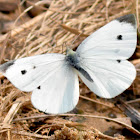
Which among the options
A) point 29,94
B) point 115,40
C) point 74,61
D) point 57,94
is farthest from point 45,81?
point 115,40

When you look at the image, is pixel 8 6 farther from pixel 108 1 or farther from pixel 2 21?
pixel 108 1

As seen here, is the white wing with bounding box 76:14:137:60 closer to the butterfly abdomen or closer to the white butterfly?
the white butterfly

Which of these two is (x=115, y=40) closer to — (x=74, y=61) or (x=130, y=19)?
(x=130, y=19)

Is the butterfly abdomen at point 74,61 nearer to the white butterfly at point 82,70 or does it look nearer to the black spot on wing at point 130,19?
the white butterfly at point 82,70

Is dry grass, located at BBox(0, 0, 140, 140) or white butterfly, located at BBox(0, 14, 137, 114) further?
dry grass, located at BBox(0, 0, 140, 140)

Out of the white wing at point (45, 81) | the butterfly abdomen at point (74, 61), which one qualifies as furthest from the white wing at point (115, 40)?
the white wing at point (45, 81)

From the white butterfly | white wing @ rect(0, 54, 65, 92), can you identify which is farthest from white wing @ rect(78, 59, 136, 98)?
white wing @ rect(0, 54, 65, 92)

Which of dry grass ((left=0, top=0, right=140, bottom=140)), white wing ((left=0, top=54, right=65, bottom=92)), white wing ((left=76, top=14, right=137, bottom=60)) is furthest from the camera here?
dry grass ((left=0, top=0, right=140, bottom=140))
